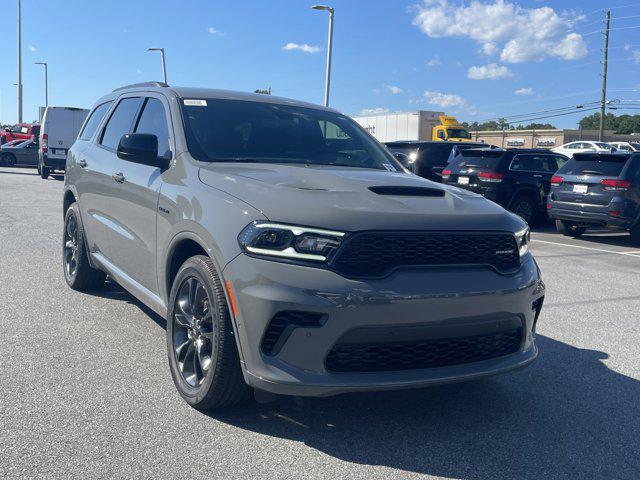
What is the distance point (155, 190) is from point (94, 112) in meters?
2.73

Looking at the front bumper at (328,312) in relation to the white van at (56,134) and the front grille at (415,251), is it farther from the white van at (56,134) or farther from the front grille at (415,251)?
the white van at (56,134)

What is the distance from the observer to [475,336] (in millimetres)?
3293

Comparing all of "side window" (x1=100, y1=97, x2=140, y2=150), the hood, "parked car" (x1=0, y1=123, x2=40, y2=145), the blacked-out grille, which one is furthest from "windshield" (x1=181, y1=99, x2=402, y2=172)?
"parked car" (x1=0, y1=123, x2=40, y2=145)

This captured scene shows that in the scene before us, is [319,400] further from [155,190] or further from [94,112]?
[94,112]

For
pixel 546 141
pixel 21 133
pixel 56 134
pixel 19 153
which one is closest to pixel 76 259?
pixel 56 134

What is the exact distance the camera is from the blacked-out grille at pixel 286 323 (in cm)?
298

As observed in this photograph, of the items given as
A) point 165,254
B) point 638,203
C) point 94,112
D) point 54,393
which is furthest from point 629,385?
point 638,203

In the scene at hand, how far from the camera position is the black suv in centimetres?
1393

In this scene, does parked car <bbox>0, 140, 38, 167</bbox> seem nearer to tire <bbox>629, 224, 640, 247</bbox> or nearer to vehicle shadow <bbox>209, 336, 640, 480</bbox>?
tire <bbox>629, 224, 640, 247</bbox>

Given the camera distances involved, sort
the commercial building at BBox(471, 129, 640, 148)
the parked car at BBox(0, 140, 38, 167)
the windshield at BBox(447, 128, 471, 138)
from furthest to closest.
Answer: the commercial building at BBox(471, 129, 640, 148) → the windshield at BBox(447, 128, 471, 138) → the parked car at BBox(0, 140, 38, 167)

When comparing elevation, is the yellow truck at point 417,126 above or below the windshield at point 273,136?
above

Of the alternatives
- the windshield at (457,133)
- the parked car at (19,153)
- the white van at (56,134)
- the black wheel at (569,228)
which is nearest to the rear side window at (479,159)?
the black wheel at (569,228)

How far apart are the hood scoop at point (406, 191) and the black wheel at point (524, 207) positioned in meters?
11.1

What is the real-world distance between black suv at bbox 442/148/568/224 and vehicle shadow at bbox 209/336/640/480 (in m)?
9.96
